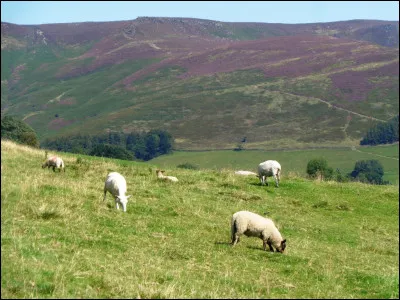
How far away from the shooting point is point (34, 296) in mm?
7766

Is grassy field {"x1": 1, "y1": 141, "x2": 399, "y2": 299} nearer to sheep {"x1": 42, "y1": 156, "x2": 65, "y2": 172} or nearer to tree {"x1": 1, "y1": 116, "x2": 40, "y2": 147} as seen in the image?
sheep {"x1": 42, "y1": 156, "x2": 65, "y2": 172}

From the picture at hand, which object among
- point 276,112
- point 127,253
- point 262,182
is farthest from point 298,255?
point 276,112

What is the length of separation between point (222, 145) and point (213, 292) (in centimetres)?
13142

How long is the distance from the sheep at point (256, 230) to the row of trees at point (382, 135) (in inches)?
4444

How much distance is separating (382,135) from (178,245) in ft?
386

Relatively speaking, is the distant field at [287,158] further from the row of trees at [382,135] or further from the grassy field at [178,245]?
the grassy field at [178,245]

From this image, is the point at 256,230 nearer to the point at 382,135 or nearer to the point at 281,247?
the point at 281,247

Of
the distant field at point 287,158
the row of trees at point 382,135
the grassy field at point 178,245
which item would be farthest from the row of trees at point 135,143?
the grassy field at point 178,245

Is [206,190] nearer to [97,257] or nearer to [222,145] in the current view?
[97,257]

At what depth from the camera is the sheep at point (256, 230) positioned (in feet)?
49.9

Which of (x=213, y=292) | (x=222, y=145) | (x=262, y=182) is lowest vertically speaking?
(x=222, y=145)

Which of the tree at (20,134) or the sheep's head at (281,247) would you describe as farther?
the tree at (20,134)

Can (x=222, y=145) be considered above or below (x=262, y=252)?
below

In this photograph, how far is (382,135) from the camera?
405ft
